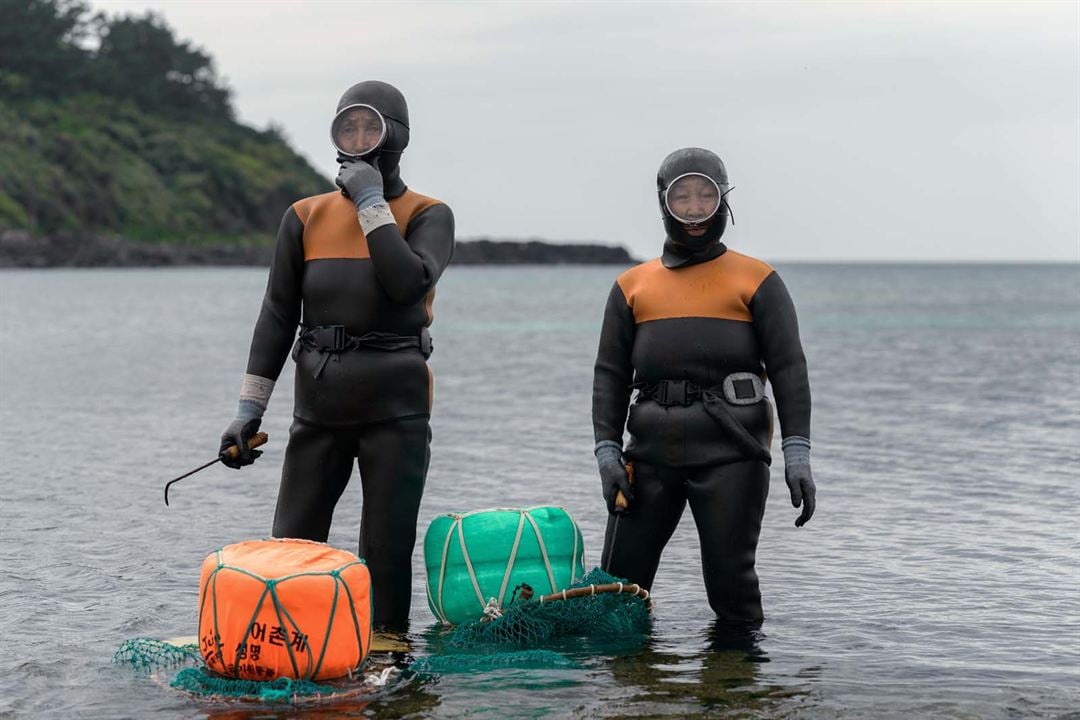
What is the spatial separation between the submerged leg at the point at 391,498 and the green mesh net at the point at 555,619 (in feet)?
1.37

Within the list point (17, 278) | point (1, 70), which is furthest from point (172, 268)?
point (17, 278)

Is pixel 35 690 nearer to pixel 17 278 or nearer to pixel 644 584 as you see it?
pixel 644 584

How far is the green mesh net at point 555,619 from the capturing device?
760 centimetres

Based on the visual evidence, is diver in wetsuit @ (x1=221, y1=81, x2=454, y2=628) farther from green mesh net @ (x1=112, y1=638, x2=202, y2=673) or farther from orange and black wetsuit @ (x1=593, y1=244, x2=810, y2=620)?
orange and black wetsuit @ (x1=593, y1=244, x2=810, y2=620)

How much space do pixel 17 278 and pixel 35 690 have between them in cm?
8947

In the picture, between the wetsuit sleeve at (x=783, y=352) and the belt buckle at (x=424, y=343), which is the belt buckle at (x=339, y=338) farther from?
the wetsuit sleeve at (x=783, y=352)

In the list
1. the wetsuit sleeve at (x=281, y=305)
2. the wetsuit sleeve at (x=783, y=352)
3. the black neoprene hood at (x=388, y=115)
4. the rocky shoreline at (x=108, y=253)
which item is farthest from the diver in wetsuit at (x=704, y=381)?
the rocky shoreline at (x=108, y=253)

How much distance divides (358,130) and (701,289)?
1.71m

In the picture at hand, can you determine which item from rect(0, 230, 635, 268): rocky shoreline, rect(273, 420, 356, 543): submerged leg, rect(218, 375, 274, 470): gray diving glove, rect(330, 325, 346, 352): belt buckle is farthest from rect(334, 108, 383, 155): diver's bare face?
rect(0, 230, 635, 268): rocky shoreline

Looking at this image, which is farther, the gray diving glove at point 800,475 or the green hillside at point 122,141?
the green hillside at point 122,141

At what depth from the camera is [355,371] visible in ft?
24.2

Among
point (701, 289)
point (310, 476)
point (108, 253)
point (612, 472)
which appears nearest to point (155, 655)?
point (310, 476)

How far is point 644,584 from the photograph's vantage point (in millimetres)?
7809

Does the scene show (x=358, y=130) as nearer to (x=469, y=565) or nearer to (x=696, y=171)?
(x=696, y=171)
